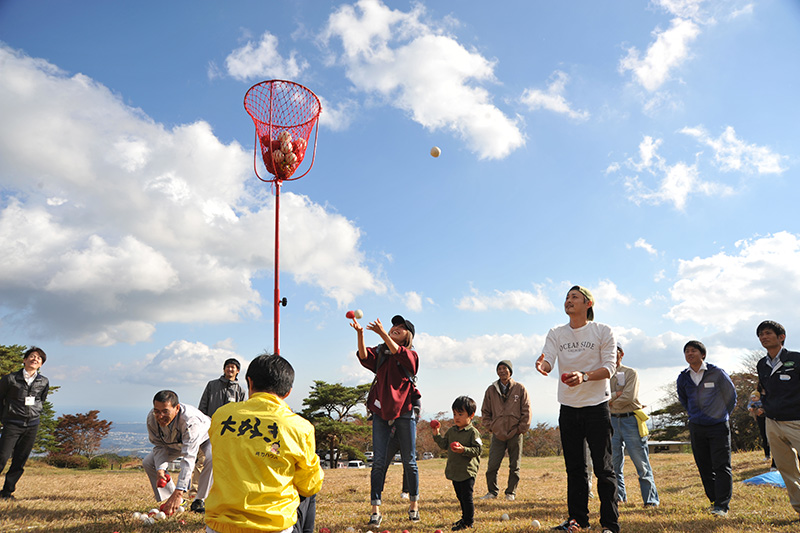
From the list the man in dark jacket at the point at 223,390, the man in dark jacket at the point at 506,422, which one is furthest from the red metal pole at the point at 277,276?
the man in dark jacket at the point at 506,422

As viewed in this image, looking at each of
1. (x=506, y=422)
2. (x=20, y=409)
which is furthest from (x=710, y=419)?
(x=20, y=409)

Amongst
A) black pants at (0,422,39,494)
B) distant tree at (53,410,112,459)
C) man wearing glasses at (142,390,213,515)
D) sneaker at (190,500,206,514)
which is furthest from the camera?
distant tree at (53,410,112,459)

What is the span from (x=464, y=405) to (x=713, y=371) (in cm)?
345

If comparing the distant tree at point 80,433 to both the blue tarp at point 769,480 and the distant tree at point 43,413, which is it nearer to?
the distant tree at point 43,413

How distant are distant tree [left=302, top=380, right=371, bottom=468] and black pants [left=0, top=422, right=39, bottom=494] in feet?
68.4

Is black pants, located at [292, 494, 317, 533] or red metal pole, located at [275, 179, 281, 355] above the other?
red metal pole, located at [275, 179, 281, 355]

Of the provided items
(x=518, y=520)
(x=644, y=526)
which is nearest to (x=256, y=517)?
(x=518, y=520)

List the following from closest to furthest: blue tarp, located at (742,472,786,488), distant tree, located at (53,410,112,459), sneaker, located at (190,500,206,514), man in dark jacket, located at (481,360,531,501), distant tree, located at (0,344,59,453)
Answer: sneaker, located at (190,500,206,514), man in dark jacket, located at (481,360,531,501), blue tarp, located at (742,472,786,488), distant tree, located at (0,344,59,453), distant tree, located at (53,410,112,459)

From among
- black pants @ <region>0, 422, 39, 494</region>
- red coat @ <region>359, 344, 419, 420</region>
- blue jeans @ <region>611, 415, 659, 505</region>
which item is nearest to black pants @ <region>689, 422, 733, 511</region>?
blue jeans @ <region>611, 415, 659, 505</region>

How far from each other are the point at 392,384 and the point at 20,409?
18.8 feet

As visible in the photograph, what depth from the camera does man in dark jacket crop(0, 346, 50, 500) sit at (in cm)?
714

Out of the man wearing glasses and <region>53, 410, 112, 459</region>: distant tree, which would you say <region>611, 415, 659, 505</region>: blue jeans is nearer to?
the man wearing glasses

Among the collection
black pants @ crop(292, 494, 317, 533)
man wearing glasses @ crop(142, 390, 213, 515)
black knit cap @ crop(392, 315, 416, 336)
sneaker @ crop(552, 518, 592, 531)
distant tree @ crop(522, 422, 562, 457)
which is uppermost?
black knit cap @ crop(392, 315, 416, 336)

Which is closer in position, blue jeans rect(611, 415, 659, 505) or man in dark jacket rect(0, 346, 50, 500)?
blue jeans rect(611, 415, 659, 505)
